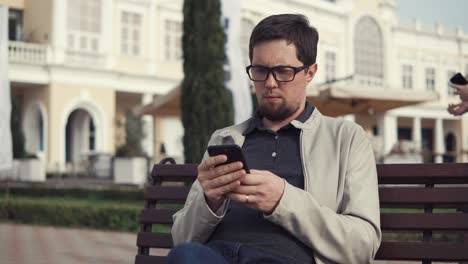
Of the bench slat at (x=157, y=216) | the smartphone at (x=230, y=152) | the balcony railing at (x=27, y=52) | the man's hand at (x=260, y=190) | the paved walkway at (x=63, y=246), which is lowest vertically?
the paved walkway at (x=63, y=246)

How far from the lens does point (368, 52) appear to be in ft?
104

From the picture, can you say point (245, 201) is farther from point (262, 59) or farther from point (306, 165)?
point (262, 59)

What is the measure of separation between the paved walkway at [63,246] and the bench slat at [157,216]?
3.11 meters

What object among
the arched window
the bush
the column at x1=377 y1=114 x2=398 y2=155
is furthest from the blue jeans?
the arched window

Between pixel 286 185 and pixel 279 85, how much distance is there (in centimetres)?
39

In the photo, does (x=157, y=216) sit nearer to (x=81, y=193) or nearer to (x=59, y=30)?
(x=81, y=193)

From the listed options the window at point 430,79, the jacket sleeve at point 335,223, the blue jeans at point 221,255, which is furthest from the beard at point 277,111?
the window at point 430,79

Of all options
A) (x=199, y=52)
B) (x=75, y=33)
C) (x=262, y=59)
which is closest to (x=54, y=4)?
(x=75, y=33)

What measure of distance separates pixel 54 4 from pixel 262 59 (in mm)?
19939

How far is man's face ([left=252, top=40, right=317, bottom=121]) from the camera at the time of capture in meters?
2.16

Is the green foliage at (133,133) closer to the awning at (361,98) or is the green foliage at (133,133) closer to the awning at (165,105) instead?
the awning at (165,105)

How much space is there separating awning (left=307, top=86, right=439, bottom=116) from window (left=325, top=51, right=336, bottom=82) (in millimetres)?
15583

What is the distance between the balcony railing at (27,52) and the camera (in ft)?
67.0

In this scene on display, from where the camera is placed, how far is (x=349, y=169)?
2.12 m
